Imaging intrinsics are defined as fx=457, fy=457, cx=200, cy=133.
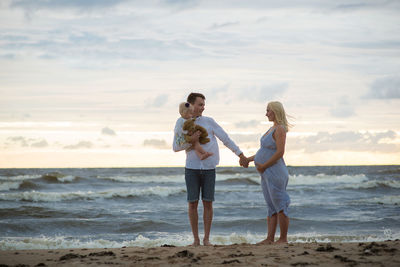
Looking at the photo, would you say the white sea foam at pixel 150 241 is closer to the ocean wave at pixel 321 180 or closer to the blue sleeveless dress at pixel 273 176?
the blue sleeveless dress at pixel 273 176

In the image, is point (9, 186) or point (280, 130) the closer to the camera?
point (280, 130)

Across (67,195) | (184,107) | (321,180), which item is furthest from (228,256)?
(321,180)

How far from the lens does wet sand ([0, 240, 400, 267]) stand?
4973 millimetres

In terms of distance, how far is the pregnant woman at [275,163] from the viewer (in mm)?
5863

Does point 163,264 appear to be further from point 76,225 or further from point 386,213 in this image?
point 386,213

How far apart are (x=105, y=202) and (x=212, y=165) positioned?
40.5 ft

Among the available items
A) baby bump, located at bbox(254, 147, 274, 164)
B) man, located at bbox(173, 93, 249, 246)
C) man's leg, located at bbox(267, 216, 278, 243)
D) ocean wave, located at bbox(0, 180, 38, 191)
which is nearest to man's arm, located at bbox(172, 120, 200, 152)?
man, located at bbox(173, 93, 249, 246)

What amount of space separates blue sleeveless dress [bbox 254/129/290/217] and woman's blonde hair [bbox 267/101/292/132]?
17cm

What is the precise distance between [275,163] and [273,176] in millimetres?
176

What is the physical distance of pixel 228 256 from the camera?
17.5 feet

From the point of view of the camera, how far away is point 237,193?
20.6 meters

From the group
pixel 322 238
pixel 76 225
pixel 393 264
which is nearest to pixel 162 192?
pixel 76 225

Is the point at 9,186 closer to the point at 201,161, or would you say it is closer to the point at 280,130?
the point at 201,161

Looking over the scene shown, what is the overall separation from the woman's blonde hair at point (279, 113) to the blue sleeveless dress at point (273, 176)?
17cm
